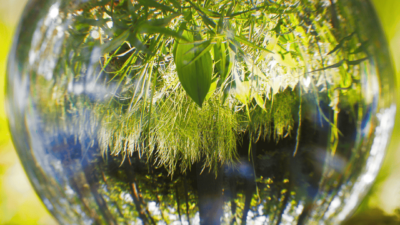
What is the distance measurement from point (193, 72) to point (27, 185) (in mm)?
290

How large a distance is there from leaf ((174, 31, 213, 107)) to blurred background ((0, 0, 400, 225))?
27 centimetres

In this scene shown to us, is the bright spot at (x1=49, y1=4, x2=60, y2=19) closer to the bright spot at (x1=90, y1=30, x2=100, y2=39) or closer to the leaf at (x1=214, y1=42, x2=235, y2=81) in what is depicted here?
the bright spot at (x1=90, y1=30, x2=100, y2=39)

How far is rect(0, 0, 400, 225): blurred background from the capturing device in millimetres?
276

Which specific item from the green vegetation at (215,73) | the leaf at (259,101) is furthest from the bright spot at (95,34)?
the leaf at (259,101)

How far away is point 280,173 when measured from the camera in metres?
0.18

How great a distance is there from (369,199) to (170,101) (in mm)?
301

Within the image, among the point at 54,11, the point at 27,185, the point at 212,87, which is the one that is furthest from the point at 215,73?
the point at 27,185

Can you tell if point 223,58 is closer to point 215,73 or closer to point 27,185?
point 215,73

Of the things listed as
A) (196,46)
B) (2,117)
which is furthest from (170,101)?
(2,117)

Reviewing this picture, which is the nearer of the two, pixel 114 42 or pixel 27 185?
pixel 114 42

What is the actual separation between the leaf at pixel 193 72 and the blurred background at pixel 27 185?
27 cm

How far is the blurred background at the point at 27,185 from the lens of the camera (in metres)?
0.28

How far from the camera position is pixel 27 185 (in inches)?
11.3

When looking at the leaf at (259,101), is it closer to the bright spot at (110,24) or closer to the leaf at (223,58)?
the leaf at (223,58)
